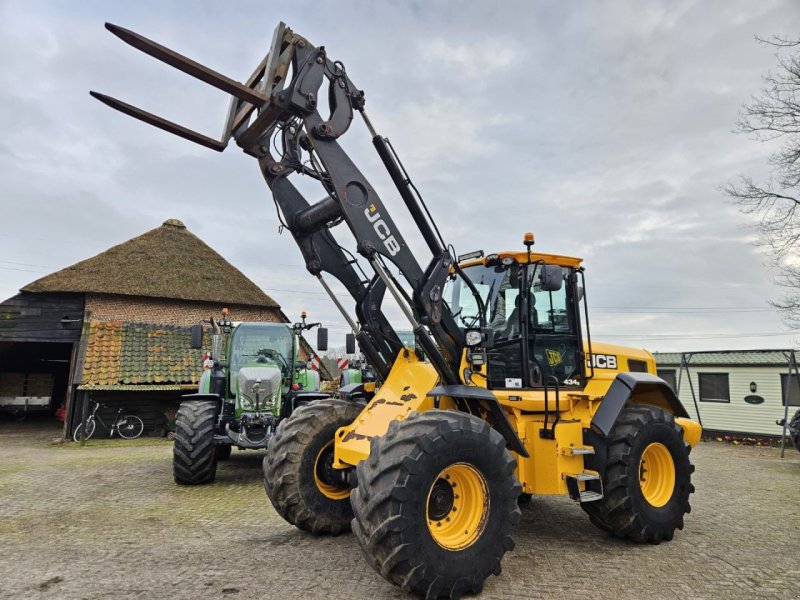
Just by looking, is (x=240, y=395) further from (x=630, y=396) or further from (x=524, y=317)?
(x=630, y=396)

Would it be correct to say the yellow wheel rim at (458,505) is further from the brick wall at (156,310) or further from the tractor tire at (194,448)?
the brick wall at (156,310)

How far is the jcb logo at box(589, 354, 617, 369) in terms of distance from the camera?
593cm

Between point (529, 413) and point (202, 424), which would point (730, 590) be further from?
point (202, 424)

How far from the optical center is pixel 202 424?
27.7 feet

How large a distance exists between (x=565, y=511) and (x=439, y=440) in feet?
11.7

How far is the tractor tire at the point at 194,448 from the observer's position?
27.3 ft

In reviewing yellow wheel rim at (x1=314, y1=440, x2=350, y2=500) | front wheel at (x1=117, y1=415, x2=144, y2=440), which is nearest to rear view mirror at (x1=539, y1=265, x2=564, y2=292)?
yellow wheel rim at (x1=314, y1=440, x2=350, y2=500)

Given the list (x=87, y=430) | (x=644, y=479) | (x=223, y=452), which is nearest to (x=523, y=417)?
(x=644, y=479)

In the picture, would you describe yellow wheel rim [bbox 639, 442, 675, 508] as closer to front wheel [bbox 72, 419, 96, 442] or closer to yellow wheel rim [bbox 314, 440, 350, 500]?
yellow wheel rim [bbox 314, 440, 350, 500]

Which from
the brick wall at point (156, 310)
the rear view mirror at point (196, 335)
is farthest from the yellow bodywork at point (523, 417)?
the brick wall at point (156, 310)

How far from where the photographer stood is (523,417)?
17.3 ft

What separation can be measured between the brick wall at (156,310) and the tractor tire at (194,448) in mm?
11880

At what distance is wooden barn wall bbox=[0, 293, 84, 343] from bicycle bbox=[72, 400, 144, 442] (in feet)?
8.98

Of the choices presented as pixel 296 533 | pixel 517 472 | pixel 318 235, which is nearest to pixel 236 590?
pixel 296 533
